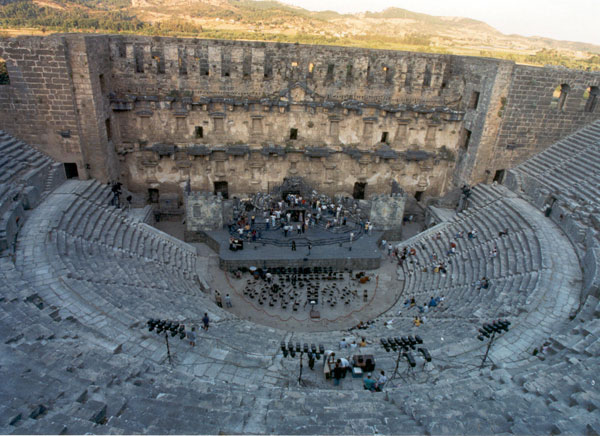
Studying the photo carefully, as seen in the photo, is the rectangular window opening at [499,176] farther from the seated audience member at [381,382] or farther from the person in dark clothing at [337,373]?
the person in dark clothing at [337,373]

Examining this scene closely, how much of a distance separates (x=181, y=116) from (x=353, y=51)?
11.0m

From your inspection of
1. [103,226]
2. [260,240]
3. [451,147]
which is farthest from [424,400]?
[451,147]

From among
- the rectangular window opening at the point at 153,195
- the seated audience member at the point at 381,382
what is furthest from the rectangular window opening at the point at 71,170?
the seated audience member at the point at 381,382

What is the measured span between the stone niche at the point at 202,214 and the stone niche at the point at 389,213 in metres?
8.89

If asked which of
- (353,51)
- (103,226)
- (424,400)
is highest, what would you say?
(353,51)

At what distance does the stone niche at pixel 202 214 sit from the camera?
70.3 feet

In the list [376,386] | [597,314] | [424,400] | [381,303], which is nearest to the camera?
[424,400]

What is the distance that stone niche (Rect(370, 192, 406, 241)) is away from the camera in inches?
891

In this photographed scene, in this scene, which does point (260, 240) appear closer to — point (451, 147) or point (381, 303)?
point (381, 303)

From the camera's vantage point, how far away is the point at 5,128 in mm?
19125

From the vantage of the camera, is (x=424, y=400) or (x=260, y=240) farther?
(x=260, y=240)

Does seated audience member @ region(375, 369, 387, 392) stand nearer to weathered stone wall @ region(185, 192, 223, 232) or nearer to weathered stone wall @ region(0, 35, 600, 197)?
weathered stone wall @ region(185, 192, 223, 232)

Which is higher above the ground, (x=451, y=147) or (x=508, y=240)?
(x=451, y=147)

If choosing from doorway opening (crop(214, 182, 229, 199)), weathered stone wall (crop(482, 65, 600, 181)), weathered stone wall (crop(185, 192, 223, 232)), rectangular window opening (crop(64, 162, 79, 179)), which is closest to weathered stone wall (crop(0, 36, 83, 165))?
rectangular window opening (crop(64, 162, 79, 179))
